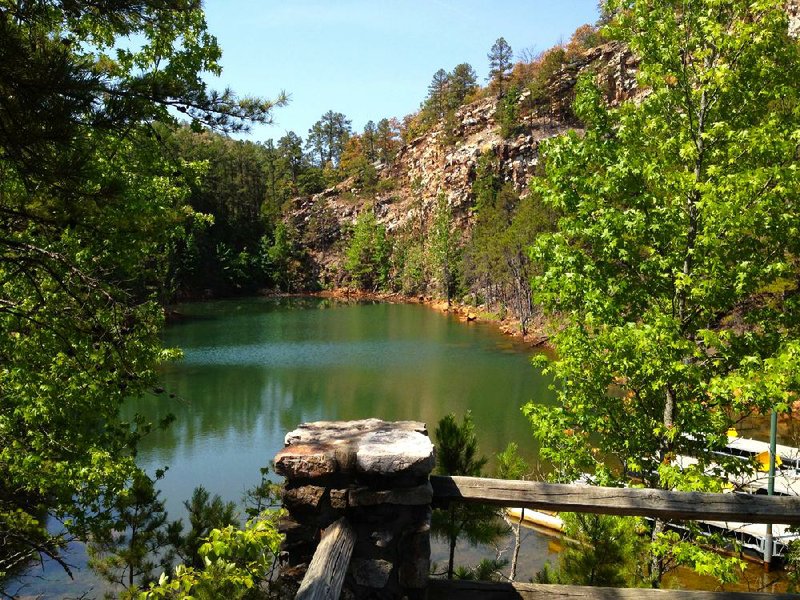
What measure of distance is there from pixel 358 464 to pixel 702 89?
6.67m

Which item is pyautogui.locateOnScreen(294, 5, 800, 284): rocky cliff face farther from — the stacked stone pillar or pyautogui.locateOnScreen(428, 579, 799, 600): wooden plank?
the stacked stone pillar

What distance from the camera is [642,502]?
2.67m

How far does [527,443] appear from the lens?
16.2m

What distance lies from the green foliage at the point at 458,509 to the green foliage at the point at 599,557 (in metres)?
0.68

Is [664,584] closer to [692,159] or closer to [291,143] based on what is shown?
[692,159]

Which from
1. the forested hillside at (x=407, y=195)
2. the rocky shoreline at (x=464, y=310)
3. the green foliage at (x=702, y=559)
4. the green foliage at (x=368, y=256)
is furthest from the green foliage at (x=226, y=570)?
the green foliage at (x=368, y=256)

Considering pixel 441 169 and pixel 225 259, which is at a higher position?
pixel 441 169

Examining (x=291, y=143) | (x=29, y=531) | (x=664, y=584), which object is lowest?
(x=664, y=584)

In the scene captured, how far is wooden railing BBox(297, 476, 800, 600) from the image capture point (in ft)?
8.69

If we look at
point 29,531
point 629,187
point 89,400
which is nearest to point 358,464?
point 29,531

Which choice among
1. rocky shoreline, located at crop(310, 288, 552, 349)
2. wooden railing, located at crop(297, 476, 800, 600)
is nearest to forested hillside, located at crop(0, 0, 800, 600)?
wooden railing, located at crop(297, 476, 800, 600)

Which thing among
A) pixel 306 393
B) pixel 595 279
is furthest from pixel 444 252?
pixel 595 279

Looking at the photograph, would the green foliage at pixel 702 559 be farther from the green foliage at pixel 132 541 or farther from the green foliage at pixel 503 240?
the green foliage at pixel 503 240

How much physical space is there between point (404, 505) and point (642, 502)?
106 cm
